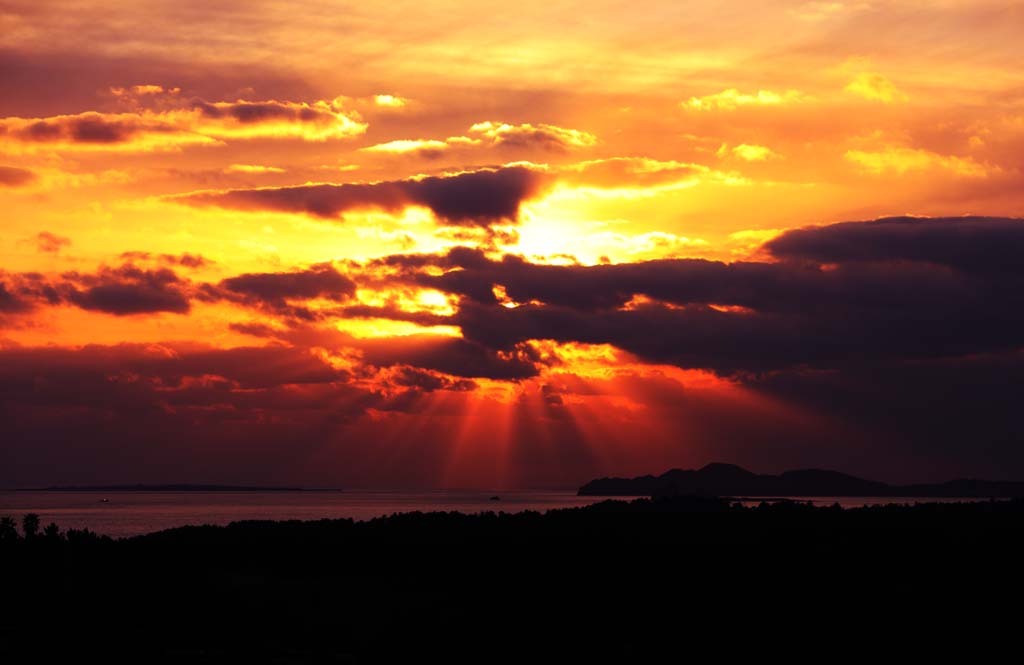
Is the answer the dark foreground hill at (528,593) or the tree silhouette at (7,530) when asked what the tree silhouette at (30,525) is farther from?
the dark foreground hill at (528,593)

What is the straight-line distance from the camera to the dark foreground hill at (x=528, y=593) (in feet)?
162

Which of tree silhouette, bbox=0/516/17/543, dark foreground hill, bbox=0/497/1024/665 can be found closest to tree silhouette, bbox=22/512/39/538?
tree silhouette, bbox=0/516/17/543

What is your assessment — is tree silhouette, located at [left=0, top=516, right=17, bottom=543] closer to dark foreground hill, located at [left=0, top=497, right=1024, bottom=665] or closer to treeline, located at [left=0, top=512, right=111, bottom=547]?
treeline, located at [left=0, top=512, right=111, bottom=547]

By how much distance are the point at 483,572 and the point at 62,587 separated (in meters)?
27.9

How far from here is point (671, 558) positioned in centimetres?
7938

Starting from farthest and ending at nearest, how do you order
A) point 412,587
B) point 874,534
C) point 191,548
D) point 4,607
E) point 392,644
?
point 191,548 → point 874,534 → point 412,587 → point 4,607 → point 392,644

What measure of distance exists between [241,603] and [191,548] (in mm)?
31170

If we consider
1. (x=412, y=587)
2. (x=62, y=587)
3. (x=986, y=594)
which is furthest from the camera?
(x=412, y=587)

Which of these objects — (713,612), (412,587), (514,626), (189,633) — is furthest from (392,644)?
(412,587)

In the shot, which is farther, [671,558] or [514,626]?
[671,558]

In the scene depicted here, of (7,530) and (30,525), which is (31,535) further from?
(7,530)

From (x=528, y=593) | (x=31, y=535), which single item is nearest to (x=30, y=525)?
(x=31, y=535)

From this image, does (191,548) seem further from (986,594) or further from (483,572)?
(986,594)

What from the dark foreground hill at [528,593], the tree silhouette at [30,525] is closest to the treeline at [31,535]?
the tree silhouette at [30,525]
